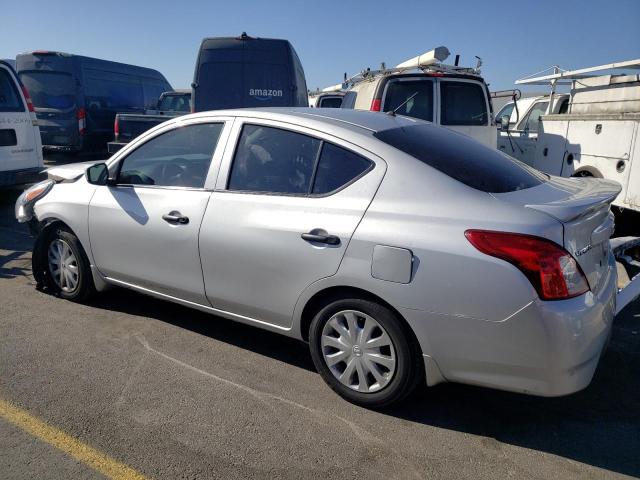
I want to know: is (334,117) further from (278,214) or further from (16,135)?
(16,135)

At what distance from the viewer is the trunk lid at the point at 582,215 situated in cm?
269

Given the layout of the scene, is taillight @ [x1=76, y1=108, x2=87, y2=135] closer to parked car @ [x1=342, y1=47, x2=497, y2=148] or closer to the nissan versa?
parked car @ [x1=342, y1=47, x2=497, y2=148]

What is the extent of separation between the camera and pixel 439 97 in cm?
731

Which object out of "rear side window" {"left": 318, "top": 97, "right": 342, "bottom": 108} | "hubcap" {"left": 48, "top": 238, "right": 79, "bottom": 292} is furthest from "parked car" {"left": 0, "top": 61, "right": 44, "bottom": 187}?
"rear side window" {"left": 318, "top": 97, "right": 342, "bottom": 108}

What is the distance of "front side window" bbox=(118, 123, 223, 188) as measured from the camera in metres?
3.79

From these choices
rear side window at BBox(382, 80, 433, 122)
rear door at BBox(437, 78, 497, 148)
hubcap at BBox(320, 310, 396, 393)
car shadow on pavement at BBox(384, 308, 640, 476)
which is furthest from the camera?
rear door at BBox(437, 78, 497, 148)

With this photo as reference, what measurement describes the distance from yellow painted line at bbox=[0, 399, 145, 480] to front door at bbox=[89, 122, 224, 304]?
1.22 metres

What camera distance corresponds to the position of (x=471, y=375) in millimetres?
2791

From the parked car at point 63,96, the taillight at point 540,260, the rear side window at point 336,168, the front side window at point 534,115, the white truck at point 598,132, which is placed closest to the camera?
the taillight at point 540,260

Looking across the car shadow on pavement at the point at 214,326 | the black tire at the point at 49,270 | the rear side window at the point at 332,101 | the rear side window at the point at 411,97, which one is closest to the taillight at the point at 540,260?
the car shadow on pavement at the point at 214,326

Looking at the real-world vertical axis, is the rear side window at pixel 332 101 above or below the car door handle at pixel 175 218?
above

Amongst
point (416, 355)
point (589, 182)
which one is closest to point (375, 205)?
point (416, 355)

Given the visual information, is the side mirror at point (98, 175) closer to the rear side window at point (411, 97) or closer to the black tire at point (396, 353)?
the black tire at point (396, 353)

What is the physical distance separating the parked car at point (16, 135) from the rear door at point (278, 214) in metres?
5.42
